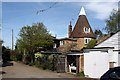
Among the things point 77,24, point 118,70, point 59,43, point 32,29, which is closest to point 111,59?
point 118,70

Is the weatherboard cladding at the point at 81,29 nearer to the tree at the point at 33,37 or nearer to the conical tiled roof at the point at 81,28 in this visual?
the conical tiled roof at the point at 81,28

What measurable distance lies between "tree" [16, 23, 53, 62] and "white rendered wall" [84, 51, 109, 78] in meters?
14.7

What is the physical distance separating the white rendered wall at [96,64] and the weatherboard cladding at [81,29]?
20.4 metres

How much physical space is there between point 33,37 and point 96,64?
16986 mm

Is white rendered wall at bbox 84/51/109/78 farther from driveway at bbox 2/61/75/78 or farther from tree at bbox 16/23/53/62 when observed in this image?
tree at bbox 16/23/53/62

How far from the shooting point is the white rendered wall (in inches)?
530

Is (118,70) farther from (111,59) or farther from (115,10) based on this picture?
(115,10)

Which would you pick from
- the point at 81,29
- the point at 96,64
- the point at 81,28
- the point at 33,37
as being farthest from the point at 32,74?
the point at 81,28

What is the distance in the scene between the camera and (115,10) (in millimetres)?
33875

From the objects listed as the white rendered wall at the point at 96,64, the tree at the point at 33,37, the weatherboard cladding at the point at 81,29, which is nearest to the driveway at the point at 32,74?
the white rendered wall at the point at 96,64

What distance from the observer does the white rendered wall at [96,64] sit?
44.2 ft

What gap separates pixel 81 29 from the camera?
36.8m

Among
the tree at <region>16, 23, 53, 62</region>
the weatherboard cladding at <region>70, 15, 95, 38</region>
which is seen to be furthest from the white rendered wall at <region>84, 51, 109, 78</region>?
the weatherboard cladding at <region>70, 15, 95, 38</region>

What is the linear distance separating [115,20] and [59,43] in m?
12.7
